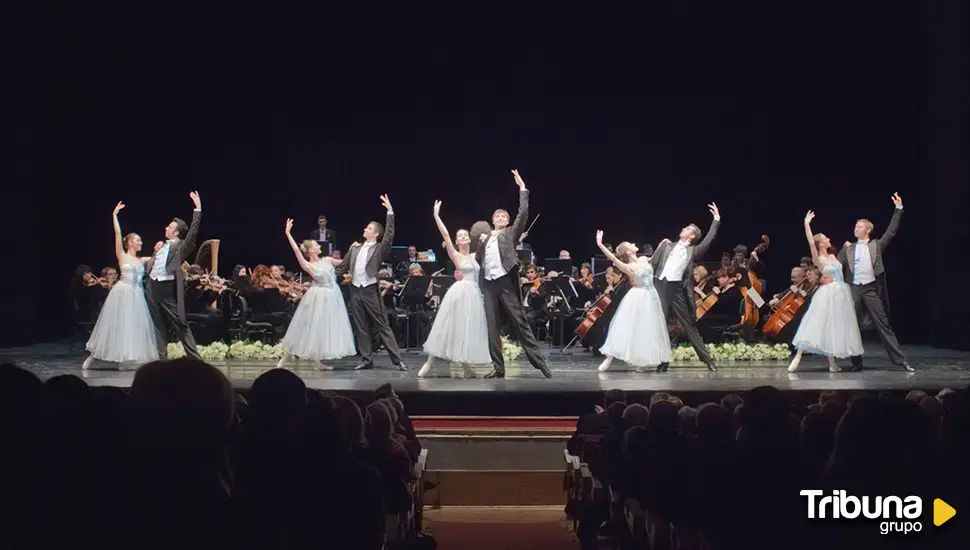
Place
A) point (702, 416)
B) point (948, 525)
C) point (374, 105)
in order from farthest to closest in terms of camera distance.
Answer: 1. point (374, 105)
2. point (702, 416)
3. point (948, 525)

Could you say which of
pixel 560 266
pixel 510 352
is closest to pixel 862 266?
pixel 560 266

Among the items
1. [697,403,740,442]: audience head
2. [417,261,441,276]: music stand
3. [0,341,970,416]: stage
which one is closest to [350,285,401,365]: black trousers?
[0,341,970,416]: stage

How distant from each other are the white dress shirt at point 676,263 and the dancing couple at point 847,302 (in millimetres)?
1358

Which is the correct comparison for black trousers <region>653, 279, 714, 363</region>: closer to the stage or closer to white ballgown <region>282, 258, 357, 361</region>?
the stage

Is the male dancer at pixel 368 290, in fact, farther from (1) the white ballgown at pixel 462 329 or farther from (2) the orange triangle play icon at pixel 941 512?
(2) the orange triangle play icon at pixel 941 512

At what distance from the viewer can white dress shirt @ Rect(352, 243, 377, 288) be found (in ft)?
36.1

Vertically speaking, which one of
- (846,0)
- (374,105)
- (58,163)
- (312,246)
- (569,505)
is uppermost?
(846,0)

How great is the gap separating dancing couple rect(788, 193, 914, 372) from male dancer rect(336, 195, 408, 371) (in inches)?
177

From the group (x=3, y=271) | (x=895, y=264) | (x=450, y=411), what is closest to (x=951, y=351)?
(x=895, y=264)

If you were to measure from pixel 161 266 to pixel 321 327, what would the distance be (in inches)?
75.2

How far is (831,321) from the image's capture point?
35.0ft

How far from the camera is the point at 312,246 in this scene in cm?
1101

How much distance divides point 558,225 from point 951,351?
6552 mm

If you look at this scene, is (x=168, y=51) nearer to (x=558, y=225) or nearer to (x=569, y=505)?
(x=558, y=225)
